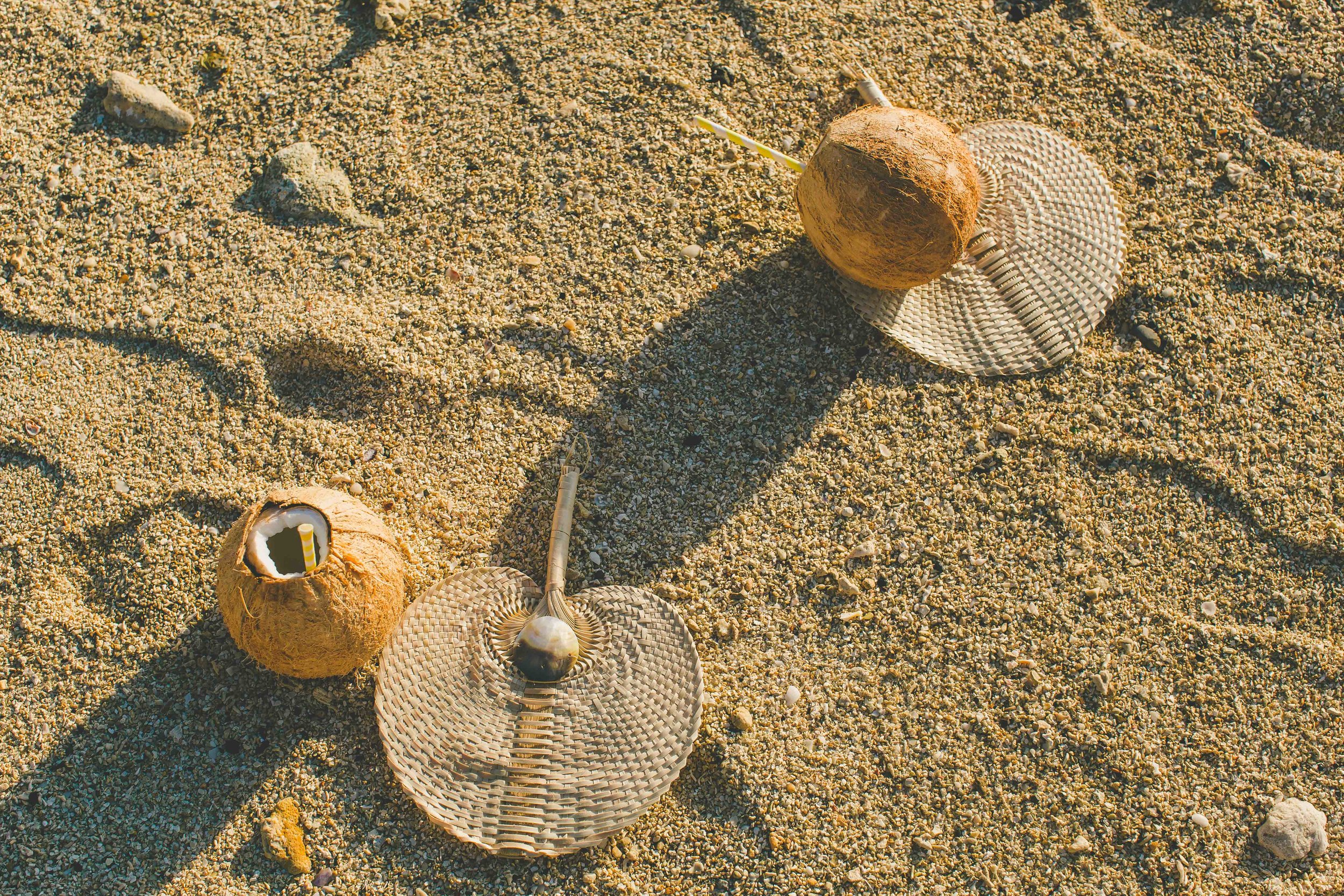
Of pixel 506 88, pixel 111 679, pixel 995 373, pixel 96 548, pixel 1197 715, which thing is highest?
pixel 506 88

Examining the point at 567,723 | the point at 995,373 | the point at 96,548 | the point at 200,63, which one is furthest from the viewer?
the point at 200,63

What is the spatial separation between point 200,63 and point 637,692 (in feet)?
7.05

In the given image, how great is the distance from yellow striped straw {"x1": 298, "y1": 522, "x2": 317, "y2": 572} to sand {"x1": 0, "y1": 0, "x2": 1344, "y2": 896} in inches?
17.7

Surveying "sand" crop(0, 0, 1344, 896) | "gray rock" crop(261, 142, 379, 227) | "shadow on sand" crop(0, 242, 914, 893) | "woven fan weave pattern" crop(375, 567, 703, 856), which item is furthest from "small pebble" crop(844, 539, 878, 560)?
"gray rock" crop(261, 142, 379, 227)

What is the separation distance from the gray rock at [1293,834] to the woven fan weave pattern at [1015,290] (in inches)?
47.4

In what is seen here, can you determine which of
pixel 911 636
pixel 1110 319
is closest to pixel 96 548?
pixel 911 636

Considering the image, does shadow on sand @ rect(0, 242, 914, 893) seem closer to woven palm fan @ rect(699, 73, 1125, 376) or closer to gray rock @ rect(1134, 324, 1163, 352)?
woven palm fan @ rect(699, 73, 1125, 376)

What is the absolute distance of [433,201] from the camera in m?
2.87

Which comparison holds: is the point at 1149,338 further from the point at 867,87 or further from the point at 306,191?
the point at 306,191

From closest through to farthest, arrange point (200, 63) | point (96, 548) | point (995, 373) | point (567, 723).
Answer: point (567, 723) → point (96, 548) → point (995, 373) → point (200, 63)

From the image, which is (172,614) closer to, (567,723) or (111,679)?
(111,679)

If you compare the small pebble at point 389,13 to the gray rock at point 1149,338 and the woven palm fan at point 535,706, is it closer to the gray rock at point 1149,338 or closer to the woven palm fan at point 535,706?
the woven palm fan at point 535,706

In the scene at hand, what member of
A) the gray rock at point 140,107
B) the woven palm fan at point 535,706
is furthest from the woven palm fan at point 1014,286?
the gray rock at point 140,107

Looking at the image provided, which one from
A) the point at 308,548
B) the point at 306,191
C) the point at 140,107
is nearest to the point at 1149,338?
the point at 308,548
